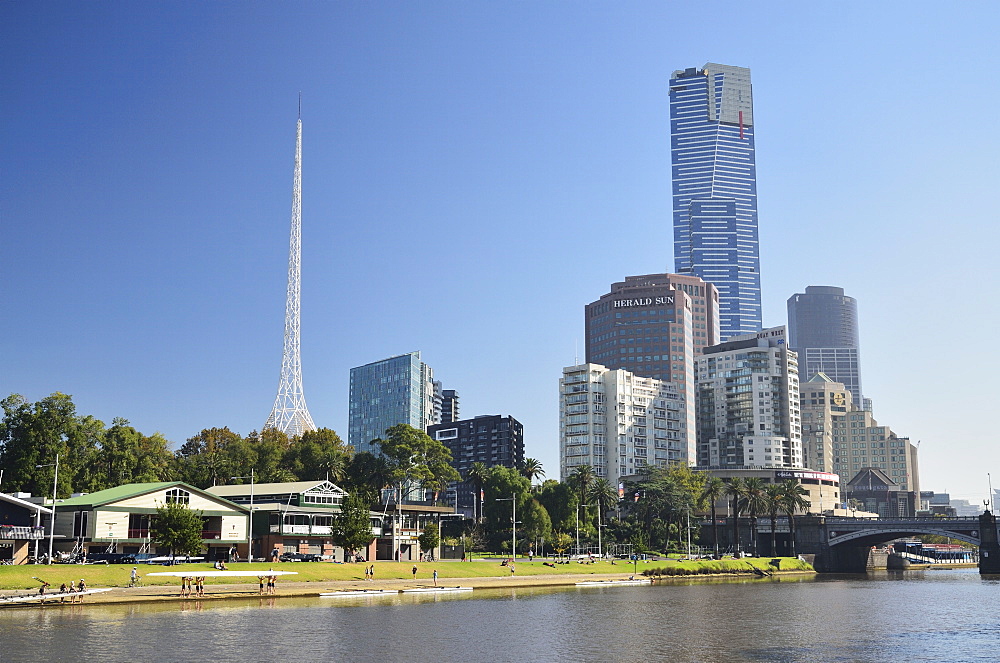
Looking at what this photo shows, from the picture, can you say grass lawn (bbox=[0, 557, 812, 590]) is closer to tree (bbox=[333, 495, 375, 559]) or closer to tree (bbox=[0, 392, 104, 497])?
tree (bbox=[333, 495, 375, 559])

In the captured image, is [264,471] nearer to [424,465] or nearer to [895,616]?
[424,465]

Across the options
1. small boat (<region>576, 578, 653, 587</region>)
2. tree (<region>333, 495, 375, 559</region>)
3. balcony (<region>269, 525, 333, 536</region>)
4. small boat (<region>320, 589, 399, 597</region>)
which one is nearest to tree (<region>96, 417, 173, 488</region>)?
balcony (<region>269, 525, 333, 536</region>)

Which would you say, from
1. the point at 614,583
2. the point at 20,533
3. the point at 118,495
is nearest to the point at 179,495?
the point at 118,495

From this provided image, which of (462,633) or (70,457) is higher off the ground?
(70,457)

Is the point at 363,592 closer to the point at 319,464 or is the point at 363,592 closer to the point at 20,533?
the point at 20,533

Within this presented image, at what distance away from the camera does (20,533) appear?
11819 centimetres

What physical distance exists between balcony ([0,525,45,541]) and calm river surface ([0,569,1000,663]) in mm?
33818

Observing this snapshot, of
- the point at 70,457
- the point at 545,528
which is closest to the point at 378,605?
the point at 70,457

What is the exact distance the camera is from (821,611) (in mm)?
105688

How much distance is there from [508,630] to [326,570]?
48.4 m

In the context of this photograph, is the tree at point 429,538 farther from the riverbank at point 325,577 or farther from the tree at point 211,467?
the tree at point 211,467

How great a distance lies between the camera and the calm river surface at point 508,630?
66500 mm

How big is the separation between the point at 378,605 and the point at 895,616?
172 ft

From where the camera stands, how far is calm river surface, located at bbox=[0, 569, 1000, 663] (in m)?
66.5
